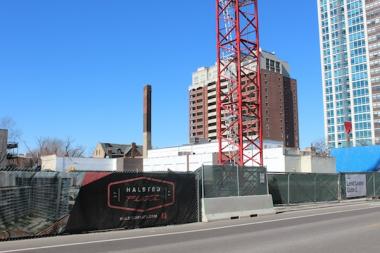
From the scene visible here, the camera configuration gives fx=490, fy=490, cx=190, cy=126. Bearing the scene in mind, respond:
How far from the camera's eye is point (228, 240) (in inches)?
531

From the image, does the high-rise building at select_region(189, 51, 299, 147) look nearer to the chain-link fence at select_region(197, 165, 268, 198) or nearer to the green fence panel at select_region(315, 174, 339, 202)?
the green fence panel at select_region(315, 174, 339, 202)

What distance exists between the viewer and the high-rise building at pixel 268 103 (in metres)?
157

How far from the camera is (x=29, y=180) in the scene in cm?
1557

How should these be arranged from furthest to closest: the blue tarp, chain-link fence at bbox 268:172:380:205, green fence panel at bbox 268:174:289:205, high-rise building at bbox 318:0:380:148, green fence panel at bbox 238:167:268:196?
high-rise building at bbox 318:0:380:148 < the blue tarp < chain-link fence at bbox 268:172:380:205 < green fence panel at bbox 268:174:289:205 < green fence panel at bbox 238:167:268:196

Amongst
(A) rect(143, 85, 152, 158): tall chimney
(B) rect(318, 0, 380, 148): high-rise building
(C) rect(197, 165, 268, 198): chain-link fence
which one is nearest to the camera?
(C) rect(197, 165, 268, 198): chain-link fence

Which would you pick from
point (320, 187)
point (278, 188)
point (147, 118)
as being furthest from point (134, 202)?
point (147, 118)

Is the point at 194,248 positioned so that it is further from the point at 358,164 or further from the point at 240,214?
the point at 358,164

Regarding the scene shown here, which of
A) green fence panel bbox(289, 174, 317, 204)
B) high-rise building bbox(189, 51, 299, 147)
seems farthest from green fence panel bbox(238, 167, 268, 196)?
high-rise building bbox(189, 51, 299, 147)

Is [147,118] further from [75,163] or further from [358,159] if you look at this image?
[358,159]

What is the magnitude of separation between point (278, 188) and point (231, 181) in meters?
8.51

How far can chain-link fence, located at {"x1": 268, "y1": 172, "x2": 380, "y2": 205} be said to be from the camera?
99.9 ft

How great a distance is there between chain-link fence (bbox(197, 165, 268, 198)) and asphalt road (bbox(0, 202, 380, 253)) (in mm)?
4295

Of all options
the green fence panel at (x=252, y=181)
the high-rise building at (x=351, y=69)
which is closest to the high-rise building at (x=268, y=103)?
the high-rise building at (x=351, y=69)

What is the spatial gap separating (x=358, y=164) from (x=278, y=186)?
102 ft
